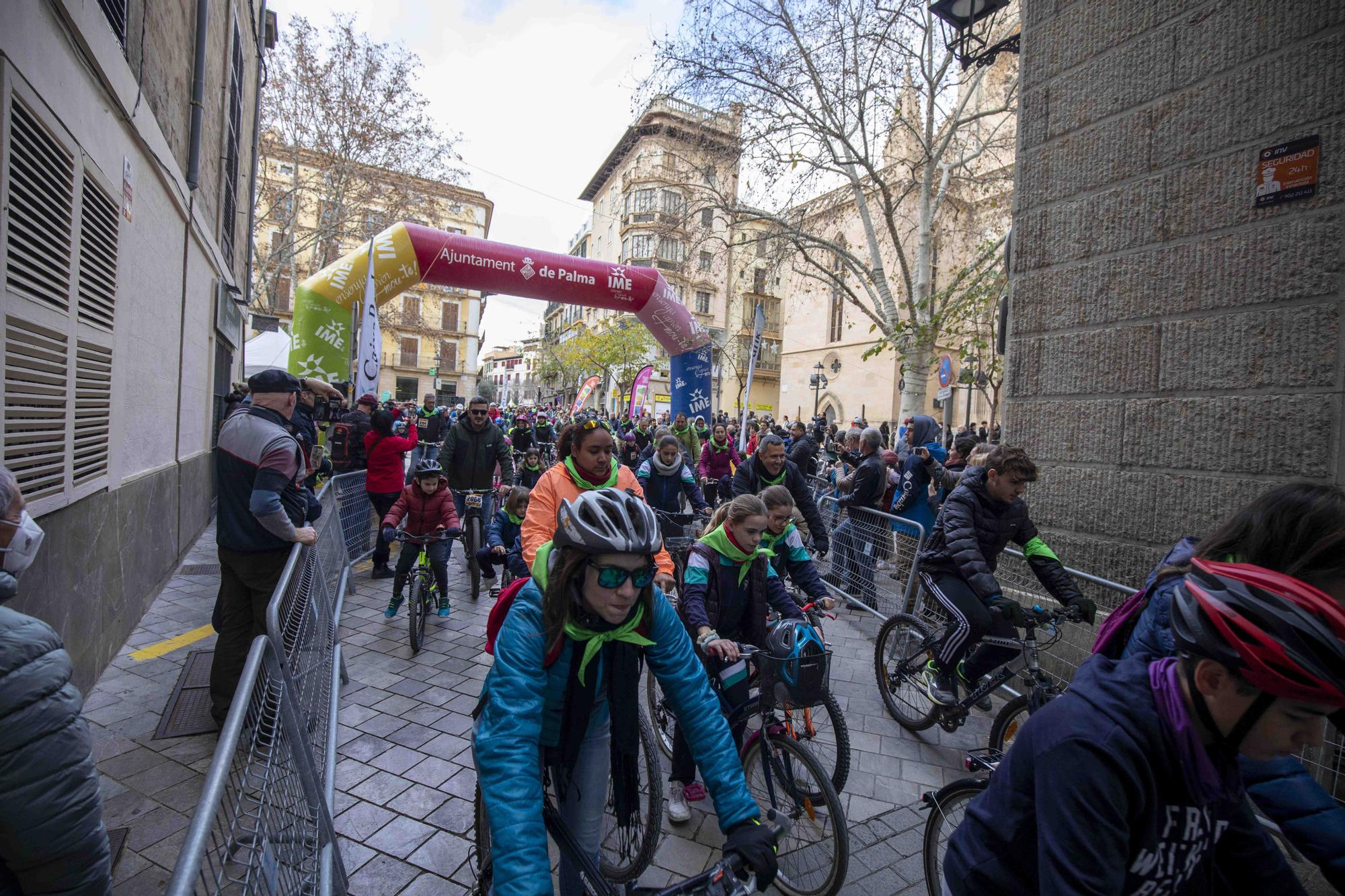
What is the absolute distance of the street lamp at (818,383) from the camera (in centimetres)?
3259

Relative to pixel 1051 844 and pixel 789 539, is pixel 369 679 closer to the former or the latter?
pixel 789 539

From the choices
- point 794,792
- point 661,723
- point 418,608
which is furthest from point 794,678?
point 418,608

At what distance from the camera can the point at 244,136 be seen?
41.2 feet

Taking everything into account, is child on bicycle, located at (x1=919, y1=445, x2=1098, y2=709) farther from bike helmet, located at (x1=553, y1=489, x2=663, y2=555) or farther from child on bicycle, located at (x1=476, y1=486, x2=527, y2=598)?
child on bicycle, located at (x1=476, y1=486, x2=527, y2=598)

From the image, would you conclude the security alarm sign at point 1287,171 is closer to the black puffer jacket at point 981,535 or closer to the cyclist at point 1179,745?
the black puffer jacket at point 981,535

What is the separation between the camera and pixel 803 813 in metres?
2.97

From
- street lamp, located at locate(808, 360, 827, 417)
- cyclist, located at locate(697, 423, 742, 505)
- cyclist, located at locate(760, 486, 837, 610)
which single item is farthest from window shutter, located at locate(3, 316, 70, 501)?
street lamp, located at locate(808, 360, 827, 417)

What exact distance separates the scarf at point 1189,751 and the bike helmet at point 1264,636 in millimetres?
33

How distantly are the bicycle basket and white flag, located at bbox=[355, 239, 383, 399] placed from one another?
6546 millimetres

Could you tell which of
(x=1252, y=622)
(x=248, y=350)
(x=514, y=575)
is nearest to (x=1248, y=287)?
(x=1252, y=622)

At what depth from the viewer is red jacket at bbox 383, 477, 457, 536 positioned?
236 inches

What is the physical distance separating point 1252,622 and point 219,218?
13171mm

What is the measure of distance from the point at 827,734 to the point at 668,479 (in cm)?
340

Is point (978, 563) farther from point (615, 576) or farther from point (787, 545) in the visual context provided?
point (615, 576)
